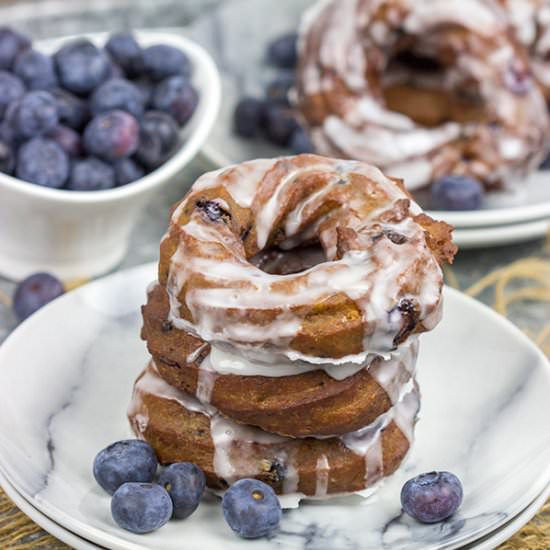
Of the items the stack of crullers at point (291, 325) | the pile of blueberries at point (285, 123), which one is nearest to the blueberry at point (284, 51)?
the pile of blueberries at point (285, 123)

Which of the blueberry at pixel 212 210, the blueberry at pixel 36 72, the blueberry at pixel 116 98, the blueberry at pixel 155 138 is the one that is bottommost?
the blueberry at pixel 155 138

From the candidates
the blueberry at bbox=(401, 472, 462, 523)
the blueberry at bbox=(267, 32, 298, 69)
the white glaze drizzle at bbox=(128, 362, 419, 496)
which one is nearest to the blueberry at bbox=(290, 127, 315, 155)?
the blueberry at bbox=(267, 32, 298, 69)

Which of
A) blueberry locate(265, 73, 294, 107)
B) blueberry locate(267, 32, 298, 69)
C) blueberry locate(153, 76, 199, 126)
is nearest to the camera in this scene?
blueberry locate(153, 76, 199, 126)

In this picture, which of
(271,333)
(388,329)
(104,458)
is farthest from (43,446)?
(388,329)

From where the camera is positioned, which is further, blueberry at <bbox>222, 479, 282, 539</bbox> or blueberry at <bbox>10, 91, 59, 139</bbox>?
blueberry at <bbox>10, 91, 59, 139</bbox>

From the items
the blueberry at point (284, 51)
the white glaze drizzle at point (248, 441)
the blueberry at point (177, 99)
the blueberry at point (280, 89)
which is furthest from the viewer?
the blueberry at point (284, 51)

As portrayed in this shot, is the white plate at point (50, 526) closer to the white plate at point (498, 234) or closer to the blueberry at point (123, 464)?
the blueberry at point (123, 464)

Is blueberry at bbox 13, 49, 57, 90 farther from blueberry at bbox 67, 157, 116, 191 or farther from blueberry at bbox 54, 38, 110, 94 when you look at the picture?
blueberry at bbox 67, 157, 116, 191
